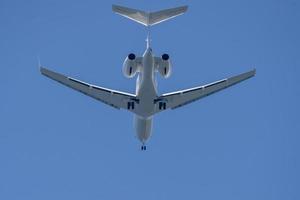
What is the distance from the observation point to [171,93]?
48375 mm

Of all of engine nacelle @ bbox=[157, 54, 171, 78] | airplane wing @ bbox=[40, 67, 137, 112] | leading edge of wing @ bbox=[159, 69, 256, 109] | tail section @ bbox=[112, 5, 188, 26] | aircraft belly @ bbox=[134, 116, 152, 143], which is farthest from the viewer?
aircraft belly @ bbox=[134, 116, 152, 143]

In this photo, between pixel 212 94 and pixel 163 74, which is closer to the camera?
pixel 163 74

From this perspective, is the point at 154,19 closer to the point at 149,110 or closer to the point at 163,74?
the point at 163,74

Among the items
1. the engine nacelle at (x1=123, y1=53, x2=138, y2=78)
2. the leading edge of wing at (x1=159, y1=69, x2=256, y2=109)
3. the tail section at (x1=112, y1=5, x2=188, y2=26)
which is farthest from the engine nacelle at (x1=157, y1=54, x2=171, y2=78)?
the leading edge of wing at (x1=159, y1=69, x2=256, y2=109)

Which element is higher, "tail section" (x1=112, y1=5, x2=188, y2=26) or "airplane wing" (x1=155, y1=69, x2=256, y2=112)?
"tail section" (x1=112, y1=5, x2=188, y2=26)

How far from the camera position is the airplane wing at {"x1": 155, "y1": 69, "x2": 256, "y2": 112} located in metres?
48.1

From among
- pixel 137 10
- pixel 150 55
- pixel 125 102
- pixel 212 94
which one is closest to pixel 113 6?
pixel 137 10

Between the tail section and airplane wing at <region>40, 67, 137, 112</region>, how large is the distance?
611 cm

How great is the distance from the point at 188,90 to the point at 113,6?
9458 mm

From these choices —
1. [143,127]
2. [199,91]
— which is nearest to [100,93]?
[143,127]

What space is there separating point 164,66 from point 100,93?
7113mm

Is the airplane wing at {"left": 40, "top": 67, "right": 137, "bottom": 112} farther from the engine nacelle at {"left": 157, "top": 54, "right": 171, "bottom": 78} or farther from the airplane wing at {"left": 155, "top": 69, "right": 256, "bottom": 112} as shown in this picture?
the engine nacelle at {"left": 157, "top": 54, "right": 171, "bottom": 78}

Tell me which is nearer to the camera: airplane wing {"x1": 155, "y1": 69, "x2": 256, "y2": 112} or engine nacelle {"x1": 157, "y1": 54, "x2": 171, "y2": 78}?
engine nacelle {"x1": 157, "y1": 54, "x2": 171, "y2": 78}

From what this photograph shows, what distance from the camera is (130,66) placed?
4409 cm
